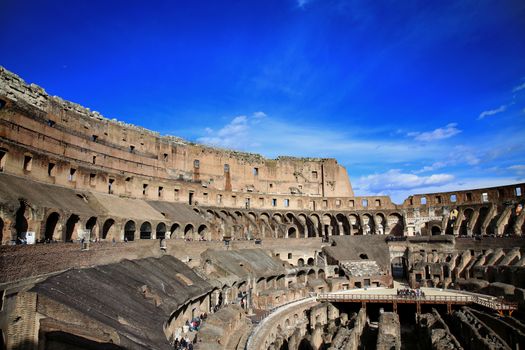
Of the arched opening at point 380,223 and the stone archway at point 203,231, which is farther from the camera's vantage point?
the arched opening at point 380,223

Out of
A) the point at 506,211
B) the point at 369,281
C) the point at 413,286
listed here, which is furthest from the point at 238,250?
the point at 506,211

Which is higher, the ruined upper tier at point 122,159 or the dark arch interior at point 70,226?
the ruined upper tier at point 122,159

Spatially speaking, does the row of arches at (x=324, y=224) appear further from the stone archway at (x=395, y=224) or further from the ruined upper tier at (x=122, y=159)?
the ruined upper tier at (x=122, y=159)

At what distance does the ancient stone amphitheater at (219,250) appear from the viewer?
57.5ft

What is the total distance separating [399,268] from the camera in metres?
55.2

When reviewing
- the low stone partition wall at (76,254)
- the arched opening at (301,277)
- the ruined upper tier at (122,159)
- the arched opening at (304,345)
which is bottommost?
the arched opening at (304,345)

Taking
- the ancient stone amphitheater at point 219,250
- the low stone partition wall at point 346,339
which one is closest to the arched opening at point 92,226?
the ancient stone amphitheater at point 219,250

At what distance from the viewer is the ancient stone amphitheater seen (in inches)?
690

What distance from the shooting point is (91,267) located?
21.5m

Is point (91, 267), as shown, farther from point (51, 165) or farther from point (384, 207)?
point (384, 207)

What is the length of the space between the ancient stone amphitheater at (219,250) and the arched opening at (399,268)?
0.38 meters

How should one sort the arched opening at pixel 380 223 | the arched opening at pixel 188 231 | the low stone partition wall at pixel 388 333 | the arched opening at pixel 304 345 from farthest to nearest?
1. the arched opening at pixel 380 223
2. the arched opening at pixel 188 231
3. the arched opening at pixel 304 345
4. the low stone partition wall at pixel 388 333

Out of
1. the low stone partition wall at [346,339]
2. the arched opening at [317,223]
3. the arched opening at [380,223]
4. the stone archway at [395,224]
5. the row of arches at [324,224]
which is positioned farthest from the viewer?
the arched opening at [317,223]

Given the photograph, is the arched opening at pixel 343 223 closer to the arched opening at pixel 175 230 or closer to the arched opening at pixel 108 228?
the arched opening at pixel 175 230
